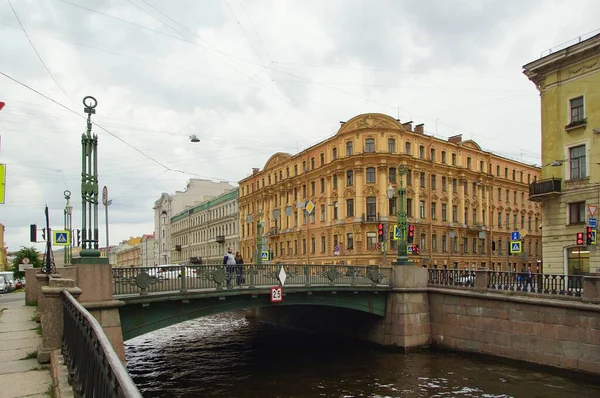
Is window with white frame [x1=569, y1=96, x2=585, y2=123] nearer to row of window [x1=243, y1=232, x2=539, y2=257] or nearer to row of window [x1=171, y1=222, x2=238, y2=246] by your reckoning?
row of window [x1=243, y1=232, x2=539, y2=257]

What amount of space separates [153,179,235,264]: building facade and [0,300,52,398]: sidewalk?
85154 millimetres

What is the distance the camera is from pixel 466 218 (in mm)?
57188

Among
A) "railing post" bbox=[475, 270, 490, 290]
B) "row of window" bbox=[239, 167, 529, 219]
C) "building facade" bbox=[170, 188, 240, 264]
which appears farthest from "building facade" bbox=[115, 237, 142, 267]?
"railing post" bbox=[475, 270, 490, 290]

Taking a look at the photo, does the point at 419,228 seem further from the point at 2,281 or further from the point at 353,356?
the point at 2,281

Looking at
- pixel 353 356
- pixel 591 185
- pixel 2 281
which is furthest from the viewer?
pixel 2 281

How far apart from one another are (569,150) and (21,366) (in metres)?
29.5

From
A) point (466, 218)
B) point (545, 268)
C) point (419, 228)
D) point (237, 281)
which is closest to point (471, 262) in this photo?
point (466, 218)

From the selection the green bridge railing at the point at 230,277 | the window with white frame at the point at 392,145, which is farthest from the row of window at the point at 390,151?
the green bridge railing at the point at 230,277

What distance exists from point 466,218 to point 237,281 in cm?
4314

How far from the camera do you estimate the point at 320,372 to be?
797 inches

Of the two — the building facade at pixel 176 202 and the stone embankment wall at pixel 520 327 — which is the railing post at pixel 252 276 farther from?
the building facade at pixel 176 202

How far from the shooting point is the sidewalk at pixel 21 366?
6742 mm

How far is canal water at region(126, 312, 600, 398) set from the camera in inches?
671

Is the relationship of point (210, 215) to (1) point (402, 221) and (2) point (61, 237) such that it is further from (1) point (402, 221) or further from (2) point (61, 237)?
(1) point (402, 221)
